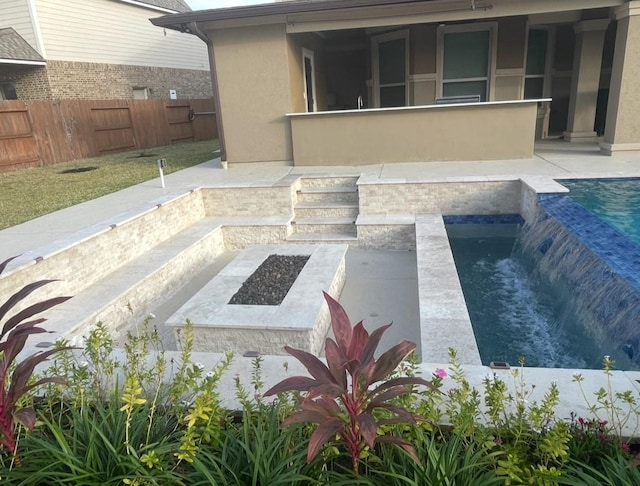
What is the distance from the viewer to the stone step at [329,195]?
8.31m

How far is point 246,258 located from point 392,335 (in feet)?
7.15

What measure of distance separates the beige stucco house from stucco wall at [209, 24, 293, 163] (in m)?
0.02

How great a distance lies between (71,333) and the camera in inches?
164

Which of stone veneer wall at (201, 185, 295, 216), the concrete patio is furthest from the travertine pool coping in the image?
stone veneer wall at (201, 185, 295, 216)

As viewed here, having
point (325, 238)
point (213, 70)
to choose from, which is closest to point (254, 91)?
point (213, 70)

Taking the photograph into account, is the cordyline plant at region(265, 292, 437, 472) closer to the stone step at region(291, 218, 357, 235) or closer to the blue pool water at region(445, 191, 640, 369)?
the blue pool water at region(445, 191, 640, 369)

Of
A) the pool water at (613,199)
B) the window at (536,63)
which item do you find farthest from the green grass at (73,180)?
the window at (536,63)

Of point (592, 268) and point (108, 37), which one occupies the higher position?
point (108, 37)

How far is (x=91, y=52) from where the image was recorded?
54.0 feet

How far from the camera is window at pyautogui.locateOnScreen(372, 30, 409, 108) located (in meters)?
11.6

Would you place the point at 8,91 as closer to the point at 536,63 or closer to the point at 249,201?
the point at 249,201

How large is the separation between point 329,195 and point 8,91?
13165mm

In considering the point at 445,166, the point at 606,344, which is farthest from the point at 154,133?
the point at 606,344

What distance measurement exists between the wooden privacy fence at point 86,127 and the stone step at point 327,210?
8611 millimetres
